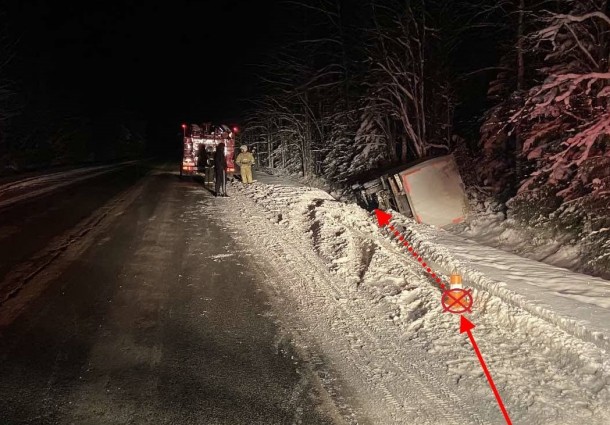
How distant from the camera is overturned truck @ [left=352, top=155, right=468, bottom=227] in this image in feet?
38.1

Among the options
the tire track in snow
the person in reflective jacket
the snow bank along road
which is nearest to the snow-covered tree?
the snow bank along road

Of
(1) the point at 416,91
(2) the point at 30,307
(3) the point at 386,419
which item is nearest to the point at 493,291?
(3) the point at 386,419

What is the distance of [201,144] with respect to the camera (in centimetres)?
2162

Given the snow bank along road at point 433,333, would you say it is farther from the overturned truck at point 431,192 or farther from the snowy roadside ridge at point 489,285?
the overturned truck at point 431,192

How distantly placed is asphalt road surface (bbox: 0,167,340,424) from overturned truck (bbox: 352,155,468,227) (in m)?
4.79

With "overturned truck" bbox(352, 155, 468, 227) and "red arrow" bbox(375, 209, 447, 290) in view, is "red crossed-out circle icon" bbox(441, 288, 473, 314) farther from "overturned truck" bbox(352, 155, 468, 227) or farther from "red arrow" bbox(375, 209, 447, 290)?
"overturned truck" bbox(352, 155, 468, 227)

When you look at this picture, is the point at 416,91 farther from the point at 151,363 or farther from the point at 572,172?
the point at 151,363

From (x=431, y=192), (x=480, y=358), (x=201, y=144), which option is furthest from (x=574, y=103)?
(x=201, y=144)

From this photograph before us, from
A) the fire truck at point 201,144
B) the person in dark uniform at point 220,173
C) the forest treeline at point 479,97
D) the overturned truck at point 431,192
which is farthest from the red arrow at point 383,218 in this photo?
the fire truck at point 201,144

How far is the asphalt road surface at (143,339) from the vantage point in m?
3.83

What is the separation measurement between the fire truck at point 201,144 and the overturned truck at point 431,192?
11144 millimetres

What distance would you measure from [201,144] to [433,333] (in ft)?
59.2

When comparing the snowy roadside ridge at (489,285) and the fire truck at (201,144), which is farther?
the fire truck at (201,144)

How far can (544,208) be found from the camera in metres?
10.7
